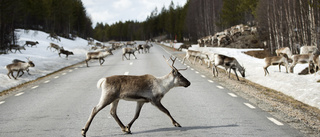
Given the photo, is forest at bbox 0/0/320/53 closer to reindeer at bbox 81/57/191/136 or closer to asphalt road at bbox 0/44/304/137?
asphalt road at bbox 0/44/304/137

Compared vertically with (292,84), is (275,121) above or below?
below

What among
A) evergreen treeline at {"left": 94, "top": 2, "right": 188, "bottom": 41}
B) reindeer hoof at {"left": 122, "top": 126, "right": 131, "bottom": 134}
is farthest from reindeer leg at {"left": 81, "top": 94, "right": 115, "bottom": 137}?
evergreen treeline at {"left": 94, "top": 2, "right": 188, "bottom": 41}

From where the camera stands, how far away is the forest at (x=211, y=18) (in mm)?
27281

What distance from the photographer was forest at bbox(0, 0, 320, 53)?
89.5 feet

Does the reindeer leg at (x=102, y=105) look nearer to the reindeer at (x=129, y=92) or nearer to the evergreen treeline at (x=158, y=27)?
the reindeer at (x=129, y=92)

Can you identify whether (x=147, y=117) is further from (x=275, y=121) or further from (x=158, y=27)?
(x=158, y=27)

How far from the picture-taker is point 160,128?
5.84 meters

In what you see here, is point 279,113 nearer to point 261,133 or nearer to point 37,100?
point 261,133

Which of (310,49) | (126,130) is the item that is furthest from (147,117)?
(310,49)

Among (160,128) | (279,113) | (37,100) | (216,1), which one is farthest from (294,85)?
(216,1)

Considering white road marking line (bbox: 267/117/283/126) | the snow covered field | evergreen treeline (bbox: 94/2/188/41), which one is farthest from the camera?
evergreen treeline (bbox: 94/2/188/41)

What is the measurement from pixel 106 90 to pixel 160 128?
139cm

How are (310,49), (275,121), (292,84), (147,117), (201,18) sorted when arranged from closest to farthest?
(275,121)
(147,117)
(292,84)
(310,49)
(201,18)

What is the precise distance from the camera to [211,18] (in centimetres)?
7406
